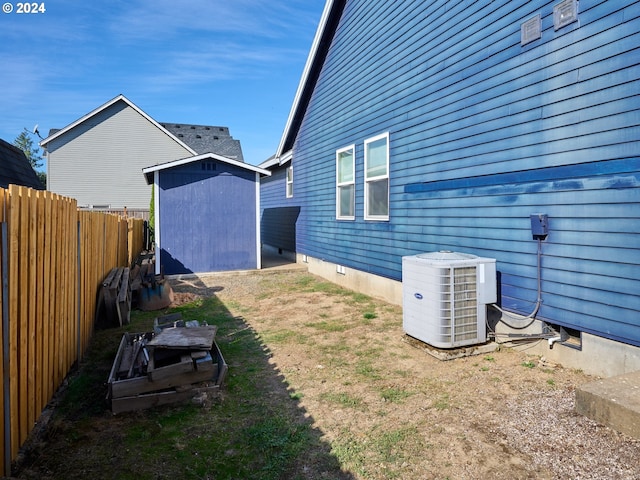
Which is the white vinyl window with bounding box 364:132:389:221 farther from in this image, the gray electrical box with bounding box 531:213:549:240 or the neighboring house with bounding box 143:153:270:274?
the neighboring house with bounding box 143:153:270:274

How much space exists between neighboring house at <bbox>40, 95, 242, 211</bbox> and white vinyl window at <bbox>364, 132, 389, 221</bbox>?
762 inches

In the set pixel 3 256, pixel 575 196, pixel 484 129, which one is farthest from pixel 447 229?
pixel 3 256

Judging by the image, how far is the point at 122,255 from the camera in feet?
32.4

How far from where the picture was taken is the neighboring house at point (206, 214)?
10.5 m

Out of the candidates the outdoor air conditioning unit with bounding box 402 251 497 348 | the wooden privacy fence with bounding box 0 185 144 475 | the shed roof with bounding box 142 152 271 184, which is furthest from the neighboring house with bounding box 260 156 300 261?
the wooden privacy fence with bounding box 0 185 144 475

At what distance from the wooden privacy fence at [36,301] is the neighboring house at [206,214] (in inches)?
220

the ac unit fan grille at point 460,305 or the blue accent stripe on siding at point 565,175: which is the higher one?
the blue accent stripe on siding at point 565,175

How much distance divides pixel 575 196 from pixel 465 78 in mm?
2515

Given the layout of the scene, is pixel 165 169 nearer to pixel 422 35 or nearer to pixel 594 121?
pixel 422 35

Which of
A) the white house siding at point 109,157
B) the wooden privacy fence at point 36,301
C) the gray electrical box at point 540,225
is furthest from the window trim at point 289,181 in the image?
the white house siding at point 109,157

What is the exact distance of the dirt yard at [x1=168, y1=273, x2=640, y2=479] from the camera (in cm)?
251

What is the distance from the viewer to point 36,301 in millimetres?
2969

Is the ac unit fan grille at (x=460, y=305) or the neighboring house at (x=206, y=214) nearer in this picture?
the ac unit fan grille at (x=460, y=305)

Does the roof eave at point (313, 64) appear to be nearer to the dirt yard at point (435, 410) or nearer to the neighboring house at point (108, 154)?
the dirt yard at point (435, 410)
